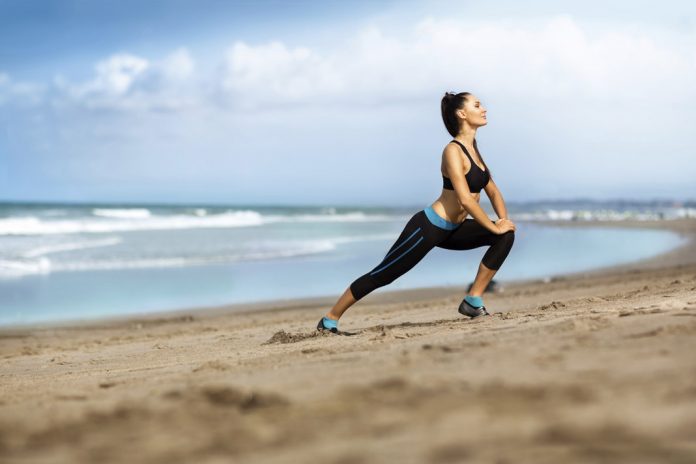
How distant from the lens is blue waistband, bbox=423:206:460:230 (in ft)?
19.2

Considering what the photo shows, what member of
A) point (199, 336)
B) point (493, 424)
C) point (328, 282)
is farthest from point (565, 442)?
point (328, 282)

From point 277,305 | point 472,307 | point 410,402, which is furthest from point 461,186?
point 277,305

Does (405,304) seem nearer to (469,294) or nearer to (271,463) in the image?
(469,294)

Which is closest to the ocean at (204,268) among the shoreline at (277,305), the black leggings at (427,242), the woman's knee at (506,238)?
the shoreline at (277,305)

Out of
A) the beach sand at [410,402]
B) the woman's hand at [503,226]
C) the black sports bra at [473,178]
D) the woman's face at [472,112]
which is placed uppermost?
the woman's face at [472,112]

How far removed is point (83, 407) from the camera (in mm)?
3512

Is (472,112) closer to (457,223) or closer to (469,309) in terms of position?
(457,223)

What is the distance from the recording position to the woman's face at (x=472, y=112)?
5.94 metres

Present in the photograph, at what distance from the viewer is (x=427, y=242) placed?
229 inches

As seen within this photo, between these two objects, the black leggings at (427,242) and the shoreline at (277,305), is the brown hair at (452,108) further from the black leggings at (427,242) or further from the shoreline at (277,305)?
the shoreline at (277,305)

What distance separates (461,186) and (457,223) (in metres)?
0.36

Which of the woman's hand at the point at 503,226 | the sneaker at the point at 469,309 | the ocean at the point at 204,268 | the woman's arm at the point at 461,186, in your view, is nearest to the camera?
the woman's arm at the point at 461,186

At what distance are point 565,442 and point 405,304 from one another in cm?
806

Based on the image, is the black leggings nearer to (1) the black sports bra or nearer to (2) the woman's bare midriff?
(2) the woman's bare midriff
